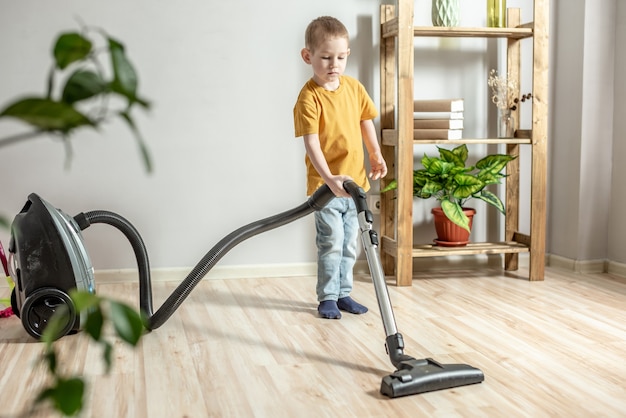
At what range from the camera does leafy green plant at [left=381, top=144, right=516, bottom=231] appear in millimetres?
3014

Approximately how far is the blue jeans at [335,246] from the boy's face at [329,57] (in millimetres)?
427

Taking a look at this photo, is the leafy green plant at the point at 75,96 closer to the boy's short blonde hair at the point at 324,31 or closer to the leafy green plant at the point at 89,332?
the leafy green plant at the point at 89,332

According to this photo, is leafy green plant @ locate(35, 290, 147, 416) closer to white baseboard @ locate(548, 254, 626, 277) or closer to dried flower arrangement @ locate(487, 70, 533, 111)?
dried flower arrangement @ locate(487, 70, 533, 111)

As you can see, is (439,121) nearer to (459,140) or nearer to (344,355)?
(459,140)

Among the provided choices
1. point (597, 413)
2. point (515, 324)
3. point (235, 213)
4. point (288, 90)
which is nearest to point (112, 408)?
point (597, 413)

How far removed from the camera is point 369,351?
6.81ft

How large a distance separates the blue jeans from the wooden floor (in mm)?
119

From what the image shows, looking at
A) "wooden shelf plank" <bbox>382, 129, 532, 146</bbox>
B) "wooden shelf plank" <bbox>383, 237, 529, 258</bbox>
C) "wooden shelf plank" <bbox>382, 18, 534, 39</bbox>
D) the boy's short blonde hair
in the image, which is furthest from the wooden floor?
"wooden shelf plank" <bbox>382, 18, 534, 39</bbox>

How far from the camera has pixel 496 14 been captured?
307 centimetres

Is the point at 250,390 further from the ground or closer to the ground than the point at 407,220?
closer to the ground

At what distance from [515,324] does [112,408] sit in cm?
133

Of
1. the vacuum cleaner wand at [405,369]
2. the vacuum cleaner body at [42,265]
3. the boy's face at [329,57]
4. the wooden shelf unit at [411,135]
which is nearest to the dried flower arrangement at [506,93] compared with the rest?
the wooden shelf unit at [411,135]

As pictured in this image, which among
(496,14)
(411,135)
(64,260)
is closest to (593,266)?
(411,135)

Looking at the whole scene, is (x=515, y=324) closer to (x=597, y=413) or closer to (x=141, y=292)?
(x=597, y=413)
